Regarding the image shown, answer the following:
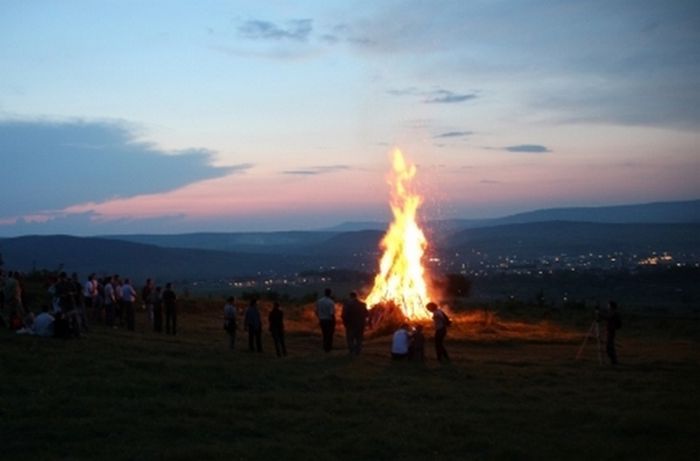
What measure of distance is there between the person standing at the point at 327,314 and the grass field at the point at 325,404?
41cm

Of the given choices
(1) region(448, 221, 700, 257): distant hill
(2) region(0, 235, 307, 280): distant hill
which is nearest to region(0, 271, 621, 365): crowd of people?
(2) region(0, 235, 307, 280): distant hill

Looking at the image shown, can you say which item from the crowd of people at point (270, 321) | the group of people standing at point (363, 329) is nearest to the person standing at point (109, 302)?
the crowd of people at point (270, 321)

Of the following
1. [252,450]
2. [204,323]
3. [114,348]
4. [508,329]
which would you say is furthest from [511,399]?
[204,323]

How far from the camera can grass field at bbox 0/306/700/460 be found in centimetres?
1201

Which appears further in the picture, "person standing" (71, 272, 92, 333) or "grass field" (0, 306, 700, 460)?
"person standing" (71, 272, 92, 333)

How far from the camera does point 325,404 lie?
1506cm

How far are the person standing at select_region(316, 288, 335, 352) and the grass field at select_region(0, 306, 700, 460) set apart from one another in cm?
41

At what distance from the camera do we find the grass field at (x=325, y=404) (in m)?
12.0

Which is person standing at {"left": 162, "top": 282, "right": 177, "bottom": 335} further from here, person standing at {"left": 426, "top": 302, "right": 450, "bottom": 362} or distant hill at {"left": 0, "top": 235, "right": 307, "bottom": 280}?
distant hill at {"left": 0, "top": 235, "right": 307, "bottom": 280}

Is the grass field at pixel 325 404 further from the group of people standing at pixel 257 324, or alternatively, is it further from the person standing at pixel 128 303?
the person standing at pixel 128 303

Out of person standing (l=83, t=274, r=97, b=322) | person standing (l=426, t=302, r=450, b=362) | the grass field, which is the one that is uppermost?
person standing (l=83, t=274, r=97, b=322)

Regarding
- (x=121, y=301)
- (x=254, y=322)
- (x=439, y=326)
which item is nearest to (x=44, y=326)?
(x=254, y=322)

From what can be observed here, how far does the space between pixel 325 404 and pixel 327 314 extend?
340 inches

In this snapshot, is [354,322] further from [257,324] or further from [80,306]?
[80,306]
